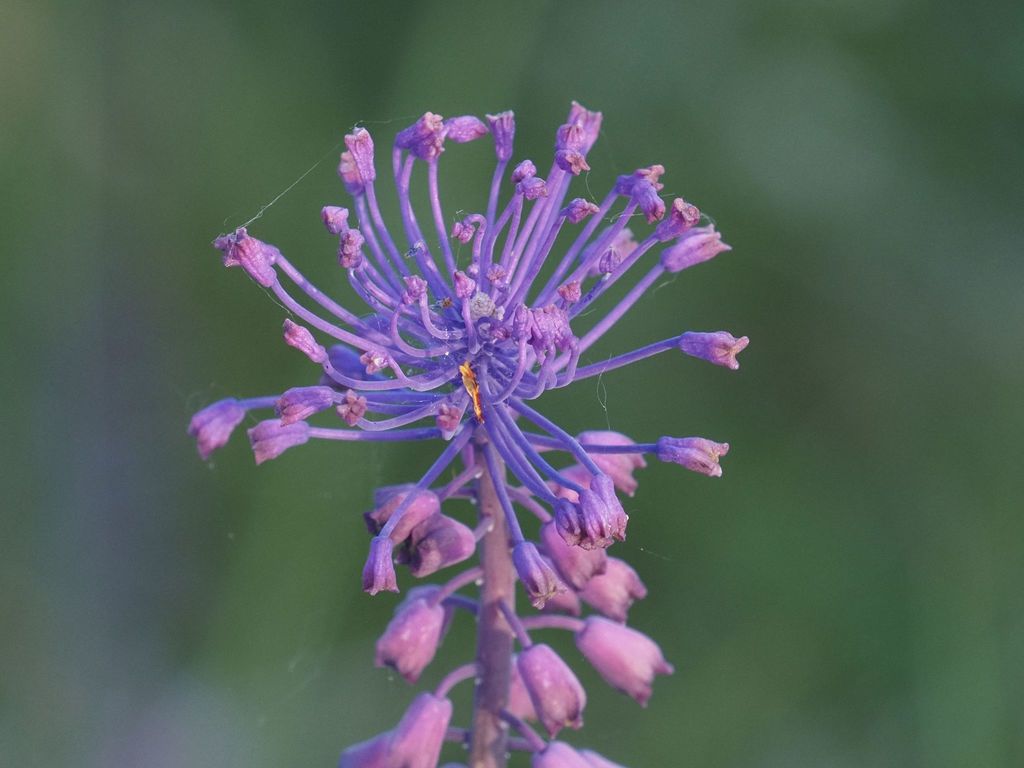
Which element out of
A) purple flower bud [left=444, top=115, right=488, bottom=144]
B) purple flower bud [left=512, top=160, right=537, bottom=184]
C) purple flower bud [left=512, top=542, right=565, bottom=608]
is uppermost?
purple flower bud [left=444, top=115, right=488, bottom=144]

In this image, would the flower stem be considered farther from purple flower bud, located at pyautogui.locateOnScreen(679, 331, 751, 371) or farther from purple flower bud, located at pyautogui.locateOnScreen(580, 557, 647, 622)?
purple flower bud, located at pyautogui.locateOnScreen(679, 331, 751, 371)

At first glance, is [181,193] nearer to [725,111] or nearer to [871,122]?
[725,111]

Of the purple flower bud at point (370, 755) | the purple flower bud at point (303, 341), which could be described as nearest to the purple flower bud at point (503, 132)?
the purple flower bud at point (303, 341)

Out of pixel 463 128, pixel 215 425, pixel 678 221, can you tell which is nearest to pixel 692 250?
pixel 678 221

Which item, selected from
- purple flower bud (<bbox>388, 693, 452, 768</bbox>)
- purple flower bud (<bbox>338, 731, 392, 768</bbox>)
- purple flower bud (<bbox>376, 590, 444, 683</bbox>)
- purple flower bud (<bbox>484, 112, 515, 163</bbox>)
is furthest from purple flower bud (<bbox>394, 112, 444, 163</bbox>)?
purple flower bud (<bbox>338, 731, 392, 768</bbox>)

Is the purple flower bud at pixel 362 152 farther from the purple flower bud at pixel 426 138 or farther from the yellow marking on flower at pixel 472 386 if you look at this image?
the yellow marking on flower at pixel 472 386
